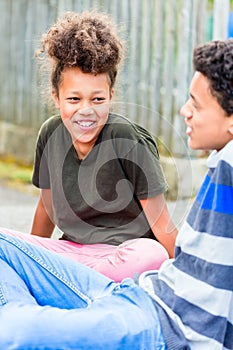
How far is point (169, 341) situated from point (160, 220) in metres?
1.00

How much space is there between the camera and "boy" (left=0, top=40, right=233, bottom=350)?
2016 millimetres

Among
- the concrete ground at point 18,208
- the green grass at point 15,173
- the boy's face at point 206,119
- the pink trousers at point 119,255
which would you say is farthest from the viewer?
the green grass at point 15,173

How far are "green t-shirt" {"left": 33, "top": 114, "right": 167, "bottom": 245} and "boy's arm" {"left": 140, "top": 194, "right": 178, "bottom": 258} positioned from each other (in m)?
0.03

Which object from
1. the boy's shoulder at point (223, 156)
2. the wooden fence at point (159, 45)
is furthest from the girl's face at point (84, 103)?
the wooden fence at point (159, 45)

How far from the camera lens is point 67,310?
2117 millimetres

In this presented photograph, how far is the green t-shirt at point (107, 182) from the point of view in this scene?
2.96 meters

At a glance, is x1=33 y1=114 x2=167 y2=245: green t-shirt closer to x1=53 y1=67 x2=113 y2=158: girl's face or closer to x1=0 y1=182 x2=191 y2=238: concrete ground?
x1=53 y1=67 x2=113 y2=158: girl's face

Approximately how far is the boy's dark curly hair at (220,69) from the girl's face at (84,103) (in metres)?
0.91

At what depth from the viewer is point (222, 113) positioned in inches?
83.6

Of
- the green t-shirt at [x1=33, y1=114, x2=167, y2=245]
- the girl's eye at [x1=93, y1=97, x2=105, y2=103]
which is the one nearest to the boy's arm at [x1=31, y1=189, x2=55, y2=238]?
the green t-shirt at [x1=33, y1=114, x2=167, y2=245]

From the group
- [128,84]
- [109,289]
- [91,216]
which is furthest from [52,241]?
[128,84]

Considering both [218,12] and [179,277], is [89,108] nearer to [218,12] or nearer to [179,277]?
[179,277]

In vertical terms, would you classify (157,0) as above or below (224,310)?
above

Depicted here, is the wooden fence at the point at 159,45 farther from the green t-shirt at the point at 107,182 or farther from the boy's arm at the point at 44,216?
the green t-shirt at the point at 107,182
